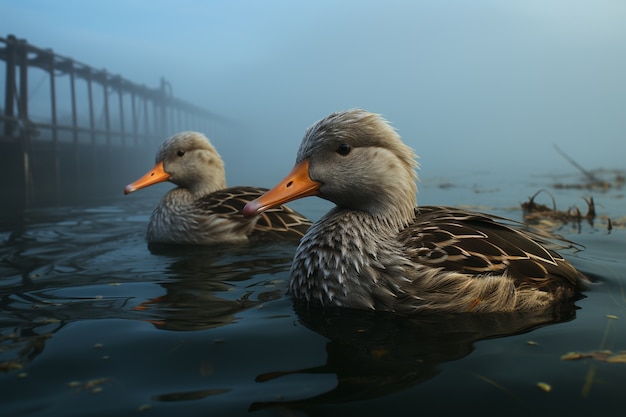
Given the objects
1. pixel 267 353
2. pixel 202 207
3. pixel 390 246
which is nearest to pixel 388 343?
pixel 267 353

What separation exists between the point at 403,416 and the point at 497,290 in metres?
1.40

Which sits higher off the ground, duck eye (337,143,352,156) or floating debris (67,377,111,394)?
duck eye (337,143,352,156)

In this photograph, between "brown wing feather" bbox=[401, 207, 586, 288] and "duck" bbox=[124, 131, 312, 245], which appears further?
"duck" bbox=[124, 131, 312, 245]

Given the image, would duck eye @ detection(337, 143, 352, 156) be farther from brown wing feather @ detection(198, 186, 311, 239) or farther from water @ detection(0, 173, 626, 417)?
brown wing feather @ detection(198, 186, 311, 239)

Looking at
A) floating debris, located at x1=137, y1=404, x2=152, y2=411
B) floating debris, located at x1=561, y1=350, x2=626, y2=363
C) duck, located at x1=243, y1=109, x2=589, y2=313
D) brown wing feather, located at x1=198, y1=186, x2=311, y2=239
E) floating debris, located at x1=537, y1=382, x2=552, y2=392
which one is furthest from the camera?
brown wing feather, located at x1=198, y1=186, x2=311, y2=239

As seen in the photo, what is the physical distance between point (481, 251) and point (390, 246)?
57 cm

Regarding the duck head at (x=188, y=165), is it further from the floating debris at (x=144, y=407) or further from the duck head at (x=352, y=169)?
the floating debris at (x=144, y=407)

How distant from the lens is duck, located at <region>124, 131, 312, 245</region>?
238 inches

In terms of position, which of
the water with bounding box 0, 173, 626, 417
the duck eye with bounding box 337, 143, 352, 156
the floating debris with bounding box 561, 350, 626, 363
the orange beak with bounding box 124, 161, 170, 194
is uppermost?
the duck eye with bounding box 337, 143, 352, 156

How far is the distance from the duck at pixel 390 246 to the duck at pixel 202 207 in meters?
1.82

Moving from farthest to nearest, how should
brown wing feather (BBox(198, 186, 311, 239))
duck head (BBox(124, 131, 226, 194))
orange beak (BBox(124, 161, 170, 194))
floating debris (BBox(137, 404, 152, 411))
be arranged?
duck head (BBox(124, 131, 226, 194))
orange beak (BBox(124, 161, 170, 194))
brown wing feather (BBox(198, 186, 311, 239))
floating debris (BBox(137, 404, 152, 411))

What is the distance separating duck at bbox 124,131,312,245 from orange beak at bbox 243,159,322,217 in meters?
1.77

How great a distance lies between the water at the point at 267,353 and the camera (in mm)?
2195

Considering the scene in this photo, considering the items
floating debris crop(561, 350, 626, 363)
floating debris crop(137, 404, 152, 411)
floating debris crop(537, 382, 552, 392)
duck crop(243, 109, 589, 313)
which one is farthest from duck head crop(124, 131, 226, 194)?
floating debris crop(537, 382, 552, 392)
